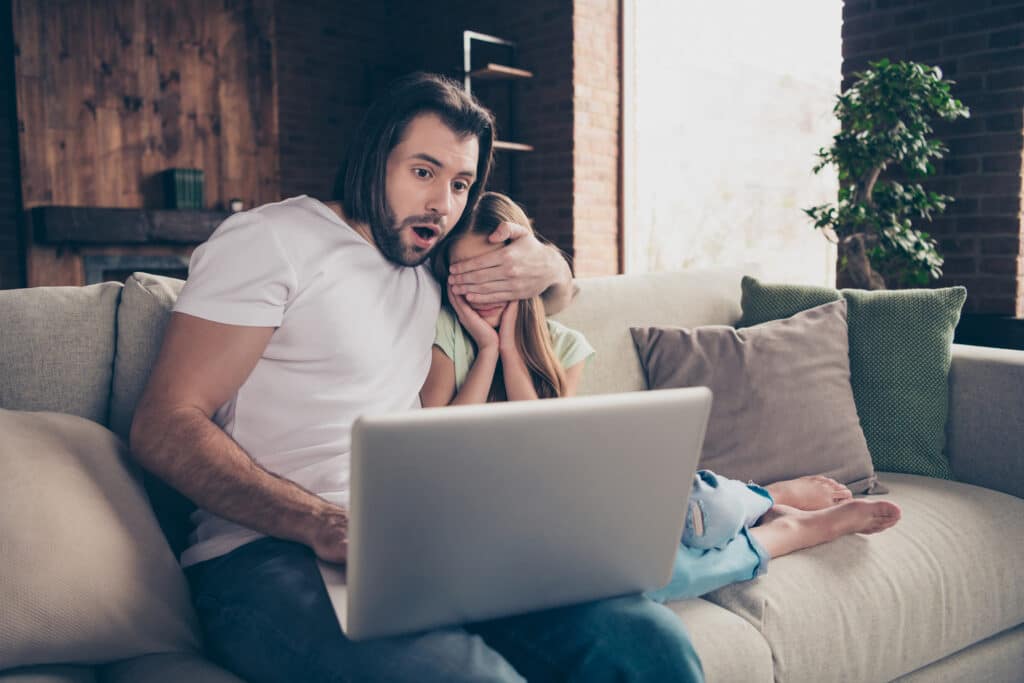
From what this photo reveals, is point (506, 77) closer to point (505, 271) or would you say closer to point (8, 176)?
point (8, 176)

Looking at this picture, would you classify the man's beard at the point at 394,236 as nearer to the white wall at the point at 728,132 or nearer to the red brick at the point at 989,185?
the red brick at the point at 989,185

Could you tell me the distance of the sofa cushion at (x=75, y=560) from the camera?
2.84 feet

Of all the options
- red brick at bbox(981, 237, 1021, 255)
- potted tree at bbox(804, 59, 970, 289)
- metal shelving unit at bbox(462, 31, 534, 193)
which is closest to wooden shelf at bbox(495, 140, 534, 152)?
metal shelving unit at bbox(462, 31, 534, 193)

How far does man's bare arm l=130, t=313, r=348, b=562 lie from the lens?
3.22ft

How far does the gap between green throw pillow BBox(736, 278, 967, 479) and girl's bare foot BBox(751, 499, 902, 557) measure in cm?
43

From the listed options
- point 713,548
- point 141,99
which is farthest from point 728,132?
point 713,548

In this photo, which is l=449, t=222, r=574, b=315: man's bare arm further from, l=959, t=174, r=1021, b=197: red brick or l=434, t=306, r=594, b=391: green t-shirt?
l=959, t=174, r=1021, b=197: red brick

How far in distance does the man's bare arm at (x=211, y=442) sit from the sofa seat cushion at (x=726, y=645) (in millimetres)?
569

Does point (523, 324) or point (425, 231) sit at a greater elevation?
point (425, 231)

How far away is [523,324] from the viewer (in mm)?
1545

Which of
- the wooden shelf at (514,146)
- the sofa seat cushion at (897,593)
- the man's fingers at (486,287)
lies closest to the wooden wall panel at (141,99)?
the wooden shelf at (514,146)

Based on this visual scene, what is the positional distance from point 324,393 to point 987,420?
1.45m

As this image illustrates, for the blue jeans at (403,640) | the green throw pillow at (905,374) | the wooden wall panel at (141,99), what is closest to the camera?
the blue jeans at (403,640)

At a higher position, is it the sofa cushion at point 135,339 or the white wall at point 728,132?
the white wall at point 728,132
